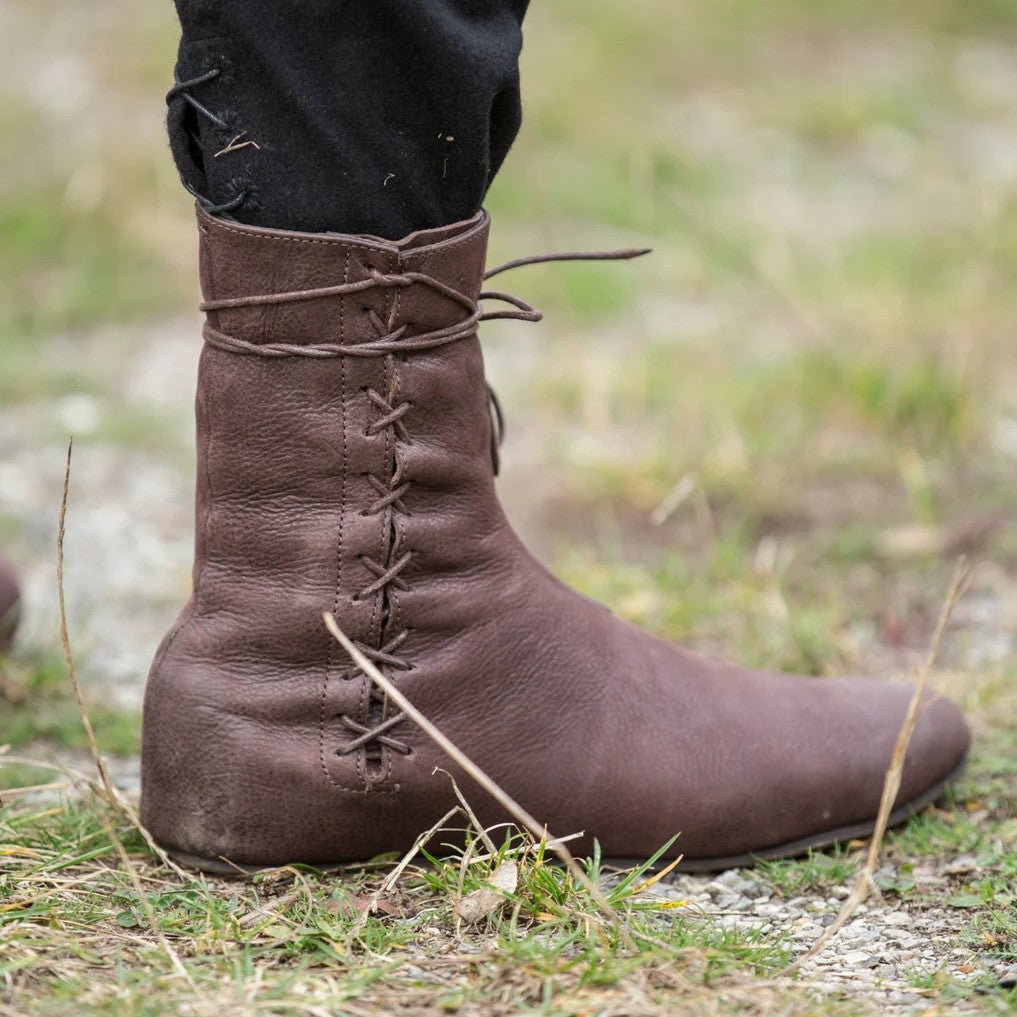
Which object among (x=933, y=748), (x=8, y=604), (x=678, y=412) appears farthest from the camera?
(x=678, y=412)

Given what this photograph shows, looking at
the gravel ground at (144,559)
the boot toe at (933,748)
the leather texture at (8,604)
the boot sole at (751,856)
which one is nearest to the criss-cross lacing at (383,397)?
the boot sole at (751,856)

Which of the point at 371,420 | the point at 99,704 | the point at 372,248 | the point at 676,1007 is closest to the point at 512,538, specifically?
the point at 371,420

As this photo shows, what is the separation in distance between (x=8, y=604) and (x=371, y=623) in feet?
2.80

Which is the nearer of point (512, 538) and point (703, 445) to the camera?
point (512, 538)

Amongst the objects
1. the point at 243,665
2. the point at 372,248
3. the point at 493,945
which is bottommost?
the point at 493,945

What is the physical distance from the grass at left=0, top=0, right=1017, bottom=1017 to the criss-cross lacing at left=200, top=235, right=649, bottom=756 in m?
0.16

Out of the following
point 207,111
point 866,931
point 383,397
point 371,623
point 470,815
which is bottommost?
point 866,931

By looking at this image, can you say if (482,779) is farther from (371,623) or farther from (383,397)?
(383,397)

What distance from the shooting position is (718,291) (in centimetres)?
381

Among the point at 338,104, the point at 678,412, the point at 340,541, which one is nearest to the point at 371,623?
the point at 340,541

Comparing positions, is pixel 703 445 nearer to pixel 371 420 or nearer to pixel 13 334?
pixel 371 420

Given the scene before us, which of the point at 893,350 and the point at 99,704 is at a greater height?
the point at 893,350

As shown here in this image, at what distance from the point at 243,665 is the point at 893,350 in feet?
6.62

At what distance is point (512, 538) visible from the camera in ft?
4.82
